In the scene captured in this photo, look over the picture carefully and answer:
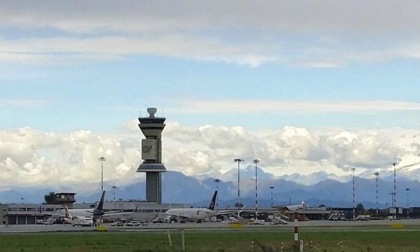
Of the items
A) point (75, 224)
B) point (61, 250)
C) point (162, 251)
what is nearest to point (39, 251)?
point (61, 250)

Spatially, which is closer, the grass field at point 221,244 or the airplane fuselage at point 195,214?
the grass field at point 221,244

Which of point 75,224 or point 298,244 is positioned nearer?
point 298,244

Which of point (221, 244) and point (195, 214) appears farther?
point (195, 214)

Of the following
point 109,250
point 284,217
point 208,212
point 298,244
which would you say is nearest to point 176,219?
point 208,212

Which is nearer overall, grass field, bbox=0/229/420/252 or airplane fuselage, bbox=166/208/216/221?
grass field, bbox=0/229/420/252

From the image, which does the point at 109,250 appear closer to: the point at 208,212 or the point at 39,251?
the point at 39,251

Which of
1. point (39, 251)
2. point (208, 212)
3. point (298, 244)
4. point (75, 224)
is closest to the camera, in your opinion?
point (298, 244)

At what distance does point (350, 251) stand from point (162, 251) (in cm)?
1107

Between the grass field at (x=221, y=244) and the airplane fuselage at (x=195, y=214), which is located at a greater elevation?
the airplane fuselage at (x=195, y=214)

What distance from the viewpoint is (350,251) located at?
5381 centimetres

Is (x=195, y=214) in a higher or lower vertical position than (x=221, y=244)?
higher

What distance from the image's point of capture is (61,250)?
6041cm

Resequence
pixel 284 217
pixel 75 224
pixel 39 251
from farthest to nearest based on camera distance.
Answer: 1. pixel 284 217
2. pixel 75 224
3. pixel 39 251

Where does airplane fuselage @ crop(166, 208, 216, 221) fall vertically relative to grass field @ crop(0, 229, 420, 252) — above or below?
above
